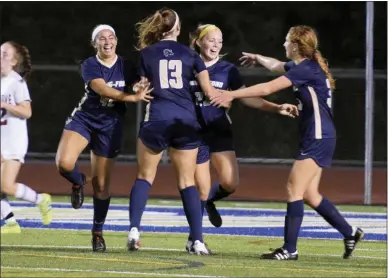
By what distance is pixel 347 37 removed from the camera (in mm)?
23625

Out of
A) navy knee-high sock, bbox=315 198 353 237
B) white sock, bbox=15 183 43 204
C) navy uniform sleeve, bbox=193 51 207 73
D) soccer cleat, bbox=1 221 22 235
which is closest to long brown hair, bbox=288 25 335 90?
navy uniform sleeve, bbox=193 51 207 73

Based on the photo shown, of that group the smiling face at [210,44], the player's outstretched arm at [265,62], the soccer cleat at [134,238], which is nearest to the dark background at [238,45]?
the player's outstretched arm at [265,62]

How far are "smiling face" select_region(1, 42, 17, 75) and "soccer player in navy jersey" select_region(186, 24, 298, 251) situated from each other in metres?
1.47

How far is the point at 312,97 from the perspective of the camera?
1039 cm

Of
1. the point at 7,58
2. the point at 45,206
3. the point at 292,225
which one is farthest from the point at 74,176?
the point at 292,225

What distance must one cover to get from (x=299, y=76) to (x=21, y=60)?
2.24 meters

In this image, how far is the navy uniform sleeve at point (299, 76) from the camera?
10352 millimetres

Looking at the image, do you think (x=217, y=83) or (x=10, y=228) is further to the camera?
(x=10, y=228)

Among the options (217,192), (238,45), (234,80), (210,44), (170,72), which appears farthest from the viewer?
(238,45)

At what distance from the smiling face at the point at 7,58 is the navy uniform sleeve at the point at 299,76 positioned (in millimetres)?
2187

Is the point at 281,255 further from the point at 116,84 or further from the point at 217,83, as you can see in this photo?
the point at 116,84

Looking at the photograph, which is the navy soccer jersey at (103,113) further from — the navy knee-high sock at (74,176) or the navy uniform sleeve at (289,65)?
the navy uniform sleeve at (289,65)

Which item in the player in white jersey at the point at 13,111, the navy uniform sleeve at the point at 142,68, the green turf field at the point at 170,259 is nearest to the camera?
the green turf field at the point at 170,259

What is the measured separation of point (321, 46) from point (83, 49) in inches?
167
